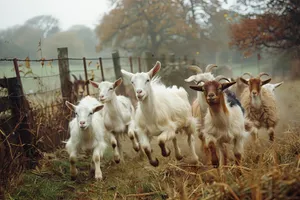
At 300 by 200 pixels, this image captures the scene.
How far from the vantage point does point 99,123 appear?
22.1 feet

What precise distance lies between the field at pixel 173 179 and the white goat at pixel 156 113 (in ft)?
1.51

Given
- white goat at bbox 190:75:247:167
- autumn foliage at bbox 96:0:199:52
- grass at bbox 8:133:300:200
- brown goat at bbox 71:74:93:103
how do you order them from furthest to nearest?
autumn foliage at bbox 96:0:199:52 → brown goat at bbox 71:74:93:103 → white goat at bbox 190:75:247:167 → grass at bbox 8:133:300:200

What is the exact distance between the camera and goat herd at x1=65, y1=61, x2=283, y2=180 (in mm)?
5293

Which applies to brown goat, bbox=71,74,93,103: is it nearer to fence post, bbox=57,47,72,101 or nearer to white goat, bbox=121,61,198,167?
fence post, bbox=57,47,72,101

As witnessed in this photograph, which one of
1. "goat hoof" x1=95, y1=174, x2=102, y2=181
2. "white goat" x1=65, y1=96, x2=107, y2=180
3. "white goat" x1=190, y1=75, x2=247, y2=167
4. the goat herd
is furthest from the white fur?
"goat hoof" x1=95, y1=174, x2=102, y2=181

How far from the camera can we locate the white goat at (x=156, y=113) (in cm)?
565

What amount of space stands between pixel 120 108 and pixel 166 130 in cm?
177

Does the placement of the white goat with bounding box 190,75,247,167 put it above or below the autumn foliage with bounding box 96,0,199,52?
below

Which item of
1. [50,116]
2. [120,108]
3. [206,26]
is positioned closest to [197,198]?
[120,108]

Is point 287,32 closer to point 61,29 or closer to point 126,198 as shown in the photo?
point 61,29

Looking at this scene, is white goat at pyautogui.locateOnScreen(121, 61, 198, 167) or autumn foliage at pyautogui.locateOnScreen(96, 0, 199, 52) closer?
white goat at pyautogui.locateOnScreen(121, 61, 198, 167)

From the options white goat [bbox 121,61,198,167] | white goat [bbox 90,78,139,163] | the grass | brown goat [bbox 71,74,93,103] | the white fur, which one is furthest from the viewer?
brown goat [bbox 71,74,93,103]

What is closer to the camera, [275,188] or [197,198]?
[275,188]

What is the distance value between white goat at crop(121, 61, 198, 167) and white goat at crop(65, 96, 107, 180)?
80 cm
